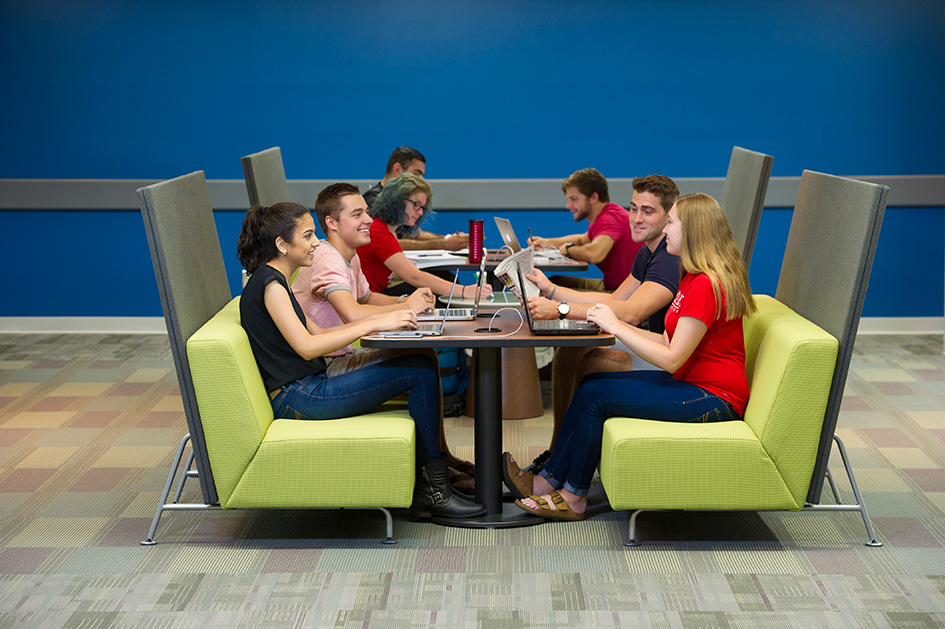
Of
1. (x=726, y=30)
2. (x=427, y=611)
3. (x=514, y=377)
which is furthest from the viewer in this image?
(x=726, y=30)

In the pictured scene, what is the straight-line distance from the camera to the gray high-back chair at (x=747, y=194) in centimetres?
477

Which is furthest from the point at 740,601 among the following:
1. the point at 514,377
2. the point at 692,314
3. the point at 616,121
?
the point at 616,121

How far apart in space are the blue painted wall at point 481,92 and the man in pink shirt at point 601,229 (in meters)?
1.33

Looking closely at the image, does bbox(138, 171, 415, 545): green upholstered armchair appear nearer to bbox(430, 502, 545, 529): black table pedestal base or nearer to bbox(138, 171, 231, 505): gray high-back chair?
bbox(138, 171, 231, 505): gray high-back chair

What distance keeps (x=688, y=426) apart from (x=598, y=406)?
32 centimetres

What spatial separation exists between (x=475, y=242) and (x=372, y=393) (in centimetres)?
178

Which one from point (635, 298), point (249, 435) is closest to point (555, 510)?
point (635, 298)

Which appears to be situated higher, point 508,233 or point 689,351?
point 508,233

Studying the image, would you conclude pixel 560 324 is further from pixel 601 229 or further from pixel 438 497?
pixel 601 229

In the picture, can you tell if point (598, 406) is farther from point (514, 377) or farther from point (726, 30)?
point (726, 30)

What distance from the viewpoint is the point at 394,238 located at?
15.5 feet

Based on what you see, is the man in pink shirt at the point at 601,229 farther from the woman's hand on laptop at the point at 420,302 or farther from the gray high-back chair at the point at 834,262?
the woman's hand on laptop at the point at 420,302

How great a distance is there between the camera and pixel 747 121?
641 cm

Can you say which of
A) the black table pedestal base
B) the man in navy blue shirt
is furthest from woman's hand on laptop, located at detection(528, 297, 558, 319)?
the black table pedestal base
